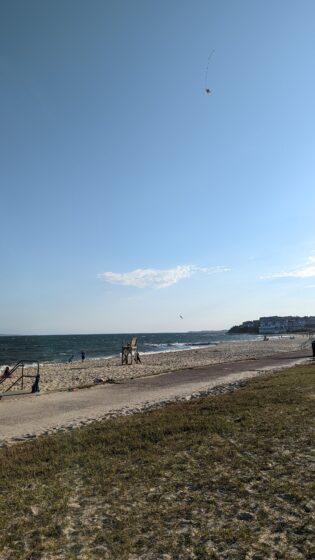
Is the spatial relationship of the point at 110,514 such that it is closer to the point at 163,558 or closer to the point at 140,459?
the point at 163,558

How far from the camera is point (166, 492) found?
20.6 feet

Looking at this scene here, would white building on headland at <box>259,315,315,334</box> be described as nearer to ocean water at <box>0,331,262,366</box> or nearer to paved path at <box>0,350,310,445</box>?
ocean water at <box>0,331,262,366</box>

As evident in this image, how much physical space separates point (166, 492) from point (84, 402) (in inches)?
445

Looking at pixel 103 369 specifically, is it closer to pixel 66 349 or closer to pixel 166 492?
pixel 166 492

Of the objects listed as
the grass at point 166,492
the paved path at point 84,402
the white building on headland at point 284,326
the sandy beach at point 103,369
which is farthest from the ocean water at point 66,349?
the white building on headland at point 284,326

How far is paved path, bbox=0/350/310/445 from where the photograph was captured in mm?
12797

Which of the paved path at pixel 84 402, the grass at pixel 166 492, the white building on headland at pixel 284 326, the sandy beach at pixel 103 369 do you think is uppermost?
the white building on headland at pixel 284 326

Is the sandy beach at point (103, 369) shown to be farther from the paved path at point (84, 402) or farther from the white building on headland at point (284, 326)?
the white building on headland at point (284, 326)

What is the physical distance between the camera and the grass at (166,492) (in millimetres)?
4719

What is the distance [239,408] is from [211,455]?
4.45 meters

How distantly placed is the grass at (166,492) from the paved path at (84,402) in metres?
2.70

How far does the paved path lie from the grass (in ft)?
8.87

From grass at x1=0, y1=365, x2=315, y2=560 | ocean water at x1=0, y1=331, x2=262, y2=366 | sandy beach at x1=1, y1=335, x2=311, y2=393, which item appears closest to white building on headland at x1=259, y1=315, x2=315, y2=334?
ocean water at x1=0, y1=331, x2=262, y2=366

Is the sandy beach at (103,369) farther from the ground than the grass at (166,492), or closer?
closer
